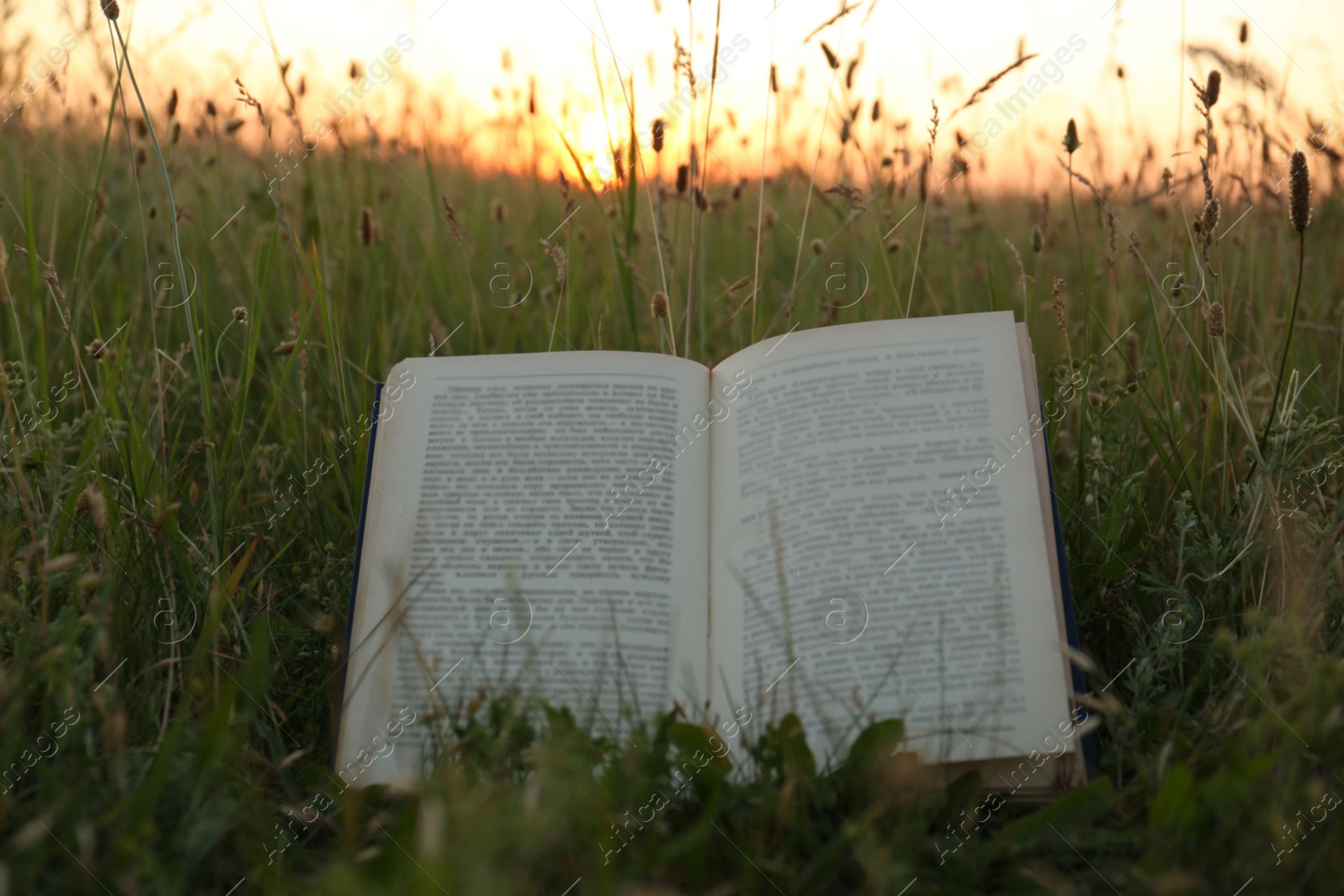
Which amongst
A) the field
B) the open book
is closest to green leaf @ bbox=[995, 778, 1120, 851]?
the field

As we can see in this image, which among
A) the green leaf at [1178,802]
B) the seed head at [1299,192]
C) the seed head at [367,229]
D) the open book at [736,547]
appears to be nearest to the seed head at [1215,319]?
the seed head at [1299,192]

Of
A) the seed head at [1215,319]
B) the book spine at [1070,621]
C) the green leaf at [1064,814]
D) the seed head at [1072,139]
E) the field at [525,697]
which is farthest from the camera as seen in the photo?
the seed head at [1072,139]

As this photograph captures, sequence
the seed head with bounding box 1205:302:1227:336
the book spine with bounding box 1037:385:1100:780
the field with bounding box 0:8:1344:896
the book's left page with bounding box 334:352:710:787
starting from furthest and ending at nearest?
the seed head with bounding box 1205:302:1227:336, the book's left page with bounding box 334:352:710:787, the book spine with bounding box 1037:385:1100:780, the field with bounding box 0:8:1344:896

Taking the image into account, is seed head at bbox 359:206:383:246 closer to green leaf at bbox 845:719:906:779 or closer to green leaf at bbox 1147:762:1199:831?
green leaf at bbox 845:719:906:779

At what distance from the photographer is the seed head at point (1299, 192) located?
4.31 feet

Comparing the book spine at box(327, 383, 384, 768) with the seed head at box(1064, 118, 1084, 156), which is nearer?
the book spine at box(327, 383, 384, 768)

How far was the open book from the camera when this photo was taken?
1231 millimetres

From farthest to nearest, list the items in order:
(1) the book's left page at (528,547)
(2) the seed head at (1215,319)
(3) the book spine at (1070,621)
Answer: (2) the seed head at (1215,319) < (1) the book's left page at (528,547) < (3) the book spine at (1070,621)

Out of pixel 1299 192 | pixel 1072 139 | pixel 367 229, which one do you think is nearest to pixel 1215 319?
pixel 1299 192

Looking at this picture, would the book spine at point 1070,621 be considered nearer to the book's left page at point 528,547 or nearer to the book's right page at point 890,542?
the book's right page at point 890,542

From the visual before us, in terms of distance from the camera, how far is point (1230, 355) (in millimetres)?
2293

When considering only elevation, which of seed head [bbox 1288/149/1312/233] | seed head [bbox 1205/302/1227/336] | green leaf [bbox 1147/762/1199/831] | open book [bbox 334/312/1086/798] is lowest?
green leaf [bbox 1147/762/1199/831]

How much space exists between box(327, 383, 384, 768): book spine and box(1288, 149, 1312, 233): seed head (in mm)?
543

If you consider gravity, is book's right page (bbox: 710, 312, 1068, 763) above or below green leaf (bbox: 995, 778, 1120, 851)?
above
